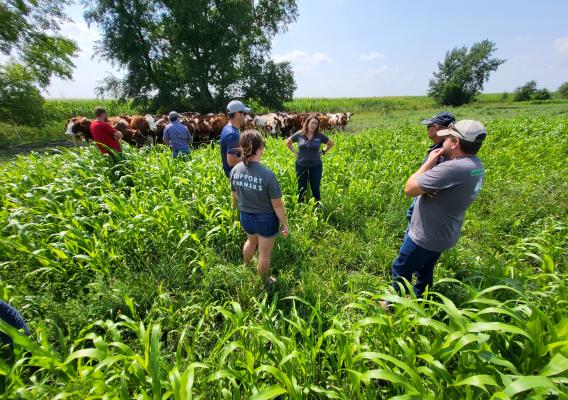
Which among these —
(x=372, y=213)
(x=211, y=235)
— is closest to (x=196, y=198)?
(x=211, y=235)

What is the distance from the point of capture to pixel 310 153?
12.3ft

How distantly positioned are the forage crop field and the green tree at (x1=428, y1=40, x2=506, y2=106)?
37.2m

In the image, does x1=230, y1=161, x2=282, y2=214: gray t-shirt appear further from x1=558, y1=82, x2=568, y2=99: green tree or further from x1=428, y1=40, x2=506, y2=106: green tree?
x1=558, y1=82, x2=568, y2=99: green tree

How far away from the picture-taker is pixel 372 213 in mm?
4012

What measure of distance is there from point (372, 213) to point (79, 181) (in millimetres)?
4282

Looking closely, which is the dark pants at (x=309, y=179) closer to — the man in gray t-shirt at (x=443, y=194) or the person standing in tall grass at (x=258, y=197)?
the person standing in tall grass at (x=258, y=197)

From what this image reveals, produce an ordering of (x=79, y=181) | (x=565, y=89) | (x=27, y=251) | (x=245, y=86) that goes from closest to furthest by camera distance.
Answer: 1. (x=27, y=251)
2. (x=79, y=181)
3. (x=245, y=86)
4. (x=565, y=89)

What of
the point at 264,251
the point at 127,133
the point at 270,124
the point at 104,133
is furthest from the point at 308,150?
the point at 270,124

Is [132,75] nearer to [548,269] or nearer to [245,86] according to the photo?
[245,86]

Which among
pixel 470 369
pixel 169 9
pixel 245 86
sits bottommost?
pixel 470 369

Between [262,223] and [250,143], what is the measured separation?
0.68 metres

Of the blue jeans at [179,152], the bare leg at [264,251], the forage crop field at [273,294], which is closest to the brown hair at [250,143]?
the bare leg at [264,251]

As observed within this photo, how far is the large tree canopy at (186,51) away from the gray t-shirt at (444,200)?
907 inches

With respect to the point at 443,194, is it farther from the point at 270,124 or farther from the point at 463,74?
the point at 463,74
